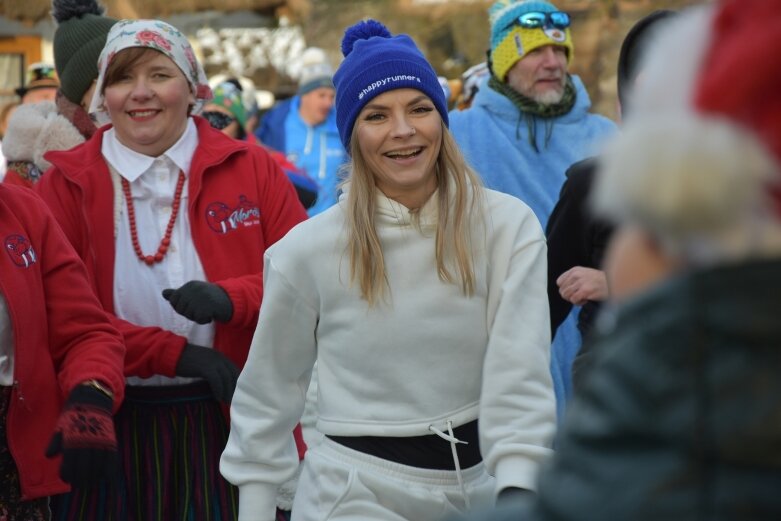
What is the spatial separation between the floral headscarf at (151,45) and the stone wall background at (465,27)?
6811 mm

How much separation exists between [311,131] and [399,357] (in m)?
6.57

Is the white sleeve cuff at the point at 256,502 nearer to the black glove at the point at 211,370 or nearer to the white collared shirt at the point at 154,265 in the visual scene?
the black glove at the point at 211,370

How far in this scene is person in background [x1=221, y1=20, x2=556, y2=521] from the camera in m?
3.04

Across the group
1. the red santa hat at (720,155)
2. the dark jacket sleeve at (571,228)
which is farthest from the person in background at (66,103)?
the red santa hat at (720,155)

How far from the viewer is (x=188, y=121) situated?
446 centimetres

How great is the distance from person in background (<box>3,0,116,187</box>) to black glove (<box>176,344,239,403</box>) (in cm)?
155

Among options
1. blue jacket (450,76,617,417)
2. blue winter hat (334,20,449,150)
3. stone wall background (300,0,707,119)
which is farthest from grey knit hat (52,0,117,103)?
stone wall background (300,0,707,119)

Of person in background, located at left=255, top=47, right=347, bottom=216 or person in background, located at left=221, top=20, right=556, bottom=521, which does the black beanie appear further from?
person in background, located at left=255, top=47, right=347, bottom=216

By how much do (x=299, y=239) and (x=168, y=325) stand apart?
1.01 m

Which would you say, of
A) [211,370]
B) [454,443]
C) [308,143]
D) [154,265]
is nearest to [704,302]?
[454,443]

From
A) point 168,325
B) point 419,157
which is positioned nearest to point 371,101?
point 419,157

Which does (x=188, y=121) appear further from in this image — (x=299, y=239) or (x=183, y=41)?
(x=299, y=239)

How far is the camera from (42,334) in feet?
11.1

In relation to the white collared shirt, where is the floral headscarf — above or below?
above
